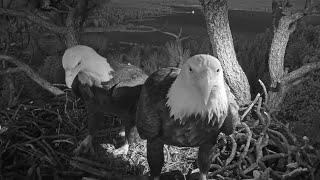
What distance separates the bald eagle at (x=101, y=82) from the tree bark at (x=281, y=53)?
2.11ft

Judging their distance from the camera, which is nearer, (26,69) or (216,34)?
(216,34)

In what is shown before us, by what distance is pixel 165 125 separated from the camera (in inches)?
31.3

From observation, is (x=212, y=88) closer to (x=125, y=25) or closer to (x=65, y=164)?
(x=65, y=164)

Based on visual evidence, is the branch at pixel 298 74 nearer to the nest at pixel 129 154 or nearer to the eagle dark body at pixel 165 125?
the nest at pixel 129 154

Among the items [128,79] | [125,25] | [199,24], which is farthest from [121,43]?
[128,79]

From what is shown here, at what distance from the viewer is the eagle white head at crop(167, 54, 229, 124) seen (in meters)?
0.68

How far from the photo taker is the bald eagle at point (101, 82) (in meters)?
0.90

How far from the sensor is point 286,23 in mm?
1362

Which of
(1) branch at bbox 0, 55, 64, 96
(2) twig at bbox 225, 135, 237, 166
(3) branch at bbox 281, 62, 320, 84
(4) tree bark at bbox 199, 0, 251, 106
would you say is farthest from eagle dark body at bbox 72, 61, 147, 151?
(3) branch at bbox 281, 62, 320, 84

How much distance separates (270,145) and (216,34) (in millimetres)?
448

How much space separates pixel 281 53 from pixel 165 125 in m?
0.80

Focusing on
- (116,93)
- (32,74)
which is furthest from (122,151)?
(32,74)

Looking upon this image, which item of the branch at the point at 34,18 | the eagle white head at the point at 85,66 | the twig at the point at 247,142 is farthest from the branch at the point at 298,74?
the branch at the point at 34,18

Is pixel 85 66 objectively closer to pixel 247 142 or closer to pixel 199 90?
pixel 199 90
